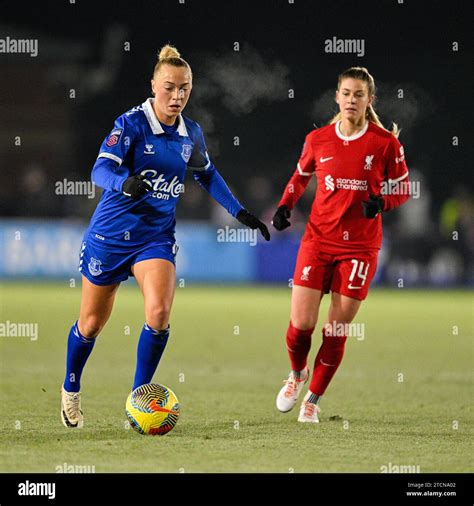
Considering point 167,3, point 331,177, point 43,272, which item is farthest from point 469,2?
point 331,177

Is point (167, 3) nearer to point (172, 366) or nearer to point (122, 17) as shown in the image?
point (122, 17)

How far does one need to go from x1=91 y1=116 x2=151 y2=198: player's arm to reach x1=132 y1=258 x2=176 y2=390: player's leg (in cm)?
52

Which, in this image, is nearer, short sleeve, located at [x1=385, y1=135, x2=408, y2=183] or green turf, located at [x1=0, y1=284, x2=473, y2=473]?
green turf, located at [x1=0, y1=284, x2=473, y2=473]

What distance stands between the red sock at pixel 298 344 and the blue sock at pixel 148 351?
3.77 ft

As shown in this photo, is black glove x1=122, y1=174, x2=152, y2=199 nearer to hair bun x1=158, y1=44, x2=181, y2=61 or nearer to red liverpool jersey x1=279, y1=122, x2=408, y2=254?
hair bun x1=158, y1=44, x2=181, y2=61

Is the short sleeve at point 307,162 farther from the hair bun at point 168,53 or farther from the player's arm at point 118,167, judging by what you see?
the player's arm at point 118,167

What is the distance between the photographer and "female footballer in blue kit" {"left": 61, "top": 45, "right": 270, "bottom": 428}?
661cm

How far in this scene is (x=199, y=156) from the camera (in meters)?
7.13

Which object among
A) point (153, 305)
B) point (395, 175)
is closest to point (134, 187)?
point (153, 305)

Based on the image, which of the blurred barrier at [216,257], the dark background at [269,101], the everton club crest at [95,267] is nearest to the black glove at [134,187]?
the everton club crest at [95,267]

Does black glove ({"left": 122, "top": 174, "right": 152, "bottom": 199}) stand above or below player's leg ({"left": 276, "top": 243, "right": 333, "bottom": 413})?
above

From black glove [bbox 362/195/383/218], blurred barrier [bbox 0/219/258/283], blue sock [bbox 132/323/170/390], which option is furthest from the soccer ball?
blurred barrier [bbox 0/219/258/283]

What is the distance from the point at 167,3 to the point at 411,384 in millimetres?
14162

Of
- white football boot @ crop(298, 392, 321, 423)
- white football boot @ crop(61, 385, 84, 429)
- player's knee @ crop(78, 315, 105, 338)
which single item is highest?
player's knee @ crop(78, 315, 105, 338)
